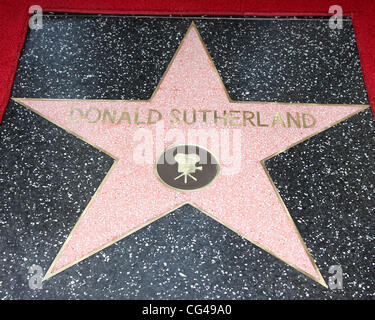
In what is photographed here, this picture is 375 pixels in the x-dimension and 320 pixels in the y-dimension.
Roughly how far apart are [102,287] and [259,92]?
88 centimetres

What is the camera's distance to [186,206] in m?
1.34

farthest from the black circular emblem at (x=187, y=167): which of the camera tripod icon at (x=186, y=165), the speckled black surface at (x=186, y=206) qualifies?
the speckled black surface at (x=186, y=206)

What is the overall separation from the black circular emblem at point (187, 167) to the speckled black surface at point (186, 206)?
0.12m

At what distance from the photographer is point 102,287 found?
3.91ft

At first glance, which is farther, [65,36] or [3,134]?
[65,36]

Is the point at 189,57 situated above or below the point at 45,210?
above

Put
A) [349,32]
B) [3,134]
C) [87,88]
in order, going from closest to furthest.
A: [3,134] < [87,88] < [349,32]

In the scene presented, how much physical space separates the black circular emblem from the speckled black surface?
115 millimetres

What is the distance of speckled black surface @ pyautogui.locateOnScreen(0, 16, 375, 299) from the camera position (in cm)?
121

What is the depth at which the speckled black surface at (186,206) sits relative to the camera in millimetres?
1207

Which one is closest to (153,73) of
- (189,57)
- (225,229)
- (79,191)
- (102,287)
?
(189,57)

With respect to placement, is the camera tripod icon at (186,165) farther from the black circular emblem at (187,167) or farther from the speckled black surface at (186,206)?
the speckled black surface at (186,206)

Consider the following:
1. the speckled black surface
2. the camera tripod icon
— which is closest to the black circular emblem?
the camera tripod icon

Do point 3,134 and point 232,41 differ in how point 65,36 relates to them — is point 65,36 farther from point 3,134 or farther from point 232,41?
point 232,41
